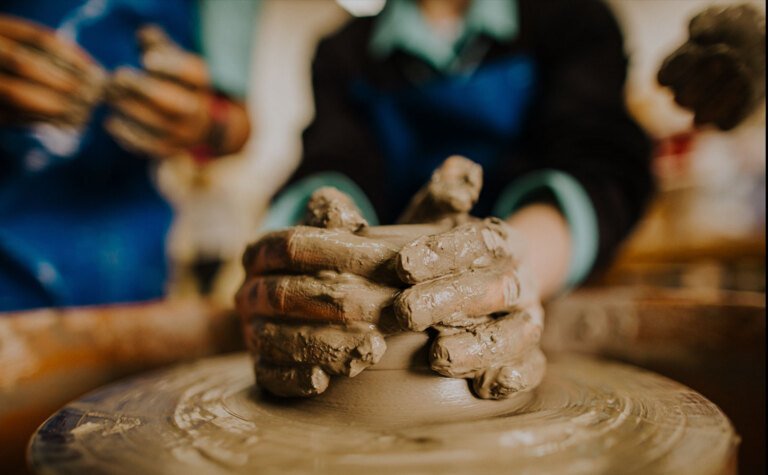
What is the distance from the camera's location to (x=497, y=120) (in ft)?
7.41

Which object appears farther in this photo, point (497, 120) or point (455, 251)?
point (497, 120)

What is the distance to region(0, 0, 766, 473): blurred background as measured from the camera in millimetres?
1540

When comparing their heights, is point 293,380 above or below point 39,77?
below

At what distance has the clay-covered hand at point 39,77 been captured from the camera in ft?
5.16

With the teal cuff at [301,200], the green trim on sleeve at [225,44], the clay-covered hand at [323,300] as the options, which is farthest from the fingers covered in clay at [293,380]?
the green trim on sleeve at [225,44]

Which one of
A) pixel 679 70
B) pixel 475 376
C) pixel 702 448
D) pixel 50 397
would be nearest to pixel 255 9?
pixel 50 397

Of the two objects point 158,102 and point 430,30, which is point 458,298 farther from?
point 430,30

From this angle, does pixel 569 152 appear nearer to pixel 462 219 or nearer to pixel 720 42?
pixel 720 42

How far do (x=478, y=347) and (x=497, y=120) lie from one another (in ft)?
5.30

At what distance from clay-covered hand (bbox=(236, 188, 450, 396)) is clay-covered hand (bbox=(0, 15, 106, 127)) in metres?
1.19

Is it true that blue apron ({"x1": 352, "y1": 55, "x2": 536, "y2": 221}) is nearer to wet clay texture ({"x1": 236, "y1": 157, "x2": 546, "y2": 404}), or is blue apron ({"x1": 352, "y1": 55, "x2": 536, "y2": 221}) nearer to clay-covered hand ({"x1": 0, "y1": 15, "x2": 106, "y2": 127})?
clay-covered hand ({"x1": 0, "y1": 15, "x2": 106, "y2": 127})

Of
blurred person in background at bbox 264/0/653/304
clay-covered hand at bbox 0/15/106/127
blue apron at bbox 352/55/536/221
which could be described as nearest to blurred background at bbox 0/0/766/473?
blurred person in background at bbox 264/0/653/304

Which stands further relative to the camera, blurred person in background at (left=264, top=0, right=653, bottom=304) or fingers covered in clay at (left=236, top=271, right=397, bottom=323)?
blurred person in background at (left=264, top=0, right=653, bottom=304)

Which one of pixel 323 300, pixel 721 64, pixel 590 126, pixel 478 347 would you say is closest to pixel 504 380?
pixel 478 347
